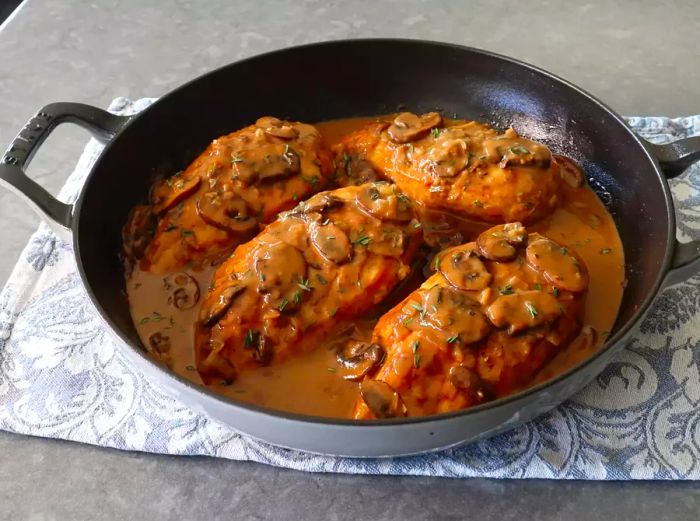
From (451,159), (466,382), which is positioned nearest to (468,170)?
(451,159)

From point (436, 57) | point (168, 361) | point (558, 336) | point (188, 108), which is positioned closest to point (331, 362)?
point (168, 361)

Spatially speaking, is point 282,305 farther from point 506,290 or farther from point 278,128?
Answer: point 278,128

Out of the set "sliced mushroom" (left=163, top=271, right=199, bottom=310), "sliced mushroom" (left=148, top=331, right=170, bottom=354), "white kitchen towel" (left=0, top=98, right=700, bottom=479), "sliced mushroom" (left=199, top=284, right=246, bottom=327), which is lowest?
"white kitchen towel" (left=0, top=98, right=700, bottom=479)

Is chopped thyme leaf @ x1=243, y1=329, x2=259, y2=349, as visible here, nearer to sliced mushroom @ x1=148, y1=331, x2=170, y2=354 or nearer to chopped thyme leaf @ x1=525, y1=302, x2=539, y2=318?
sliced mushroom @ x1=148, y1=331, x2=170, y2=354

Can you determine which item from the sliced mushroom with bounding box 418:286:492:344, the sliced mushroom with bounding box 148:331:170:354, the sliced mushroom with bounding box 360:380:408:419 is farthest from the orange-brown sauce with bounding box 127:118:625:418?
the sliced mushroom with bounding box 418:286:492:344

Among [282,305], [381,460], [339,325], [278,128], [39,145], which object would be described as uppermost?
[39,145]

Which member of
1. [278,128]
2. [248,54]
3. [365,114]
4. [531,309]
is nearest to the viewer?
[531,309]

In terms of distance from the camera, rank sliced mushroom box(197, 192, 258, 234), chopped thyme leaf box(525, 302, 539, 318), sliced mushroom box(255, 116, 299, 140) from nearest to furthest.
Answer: chopped thyme leaf box(525, 302, 539, 318)
sliced mushroom box(197, 192, 258, 234)
sliced mushroom box(255, 116, 299, 140)
